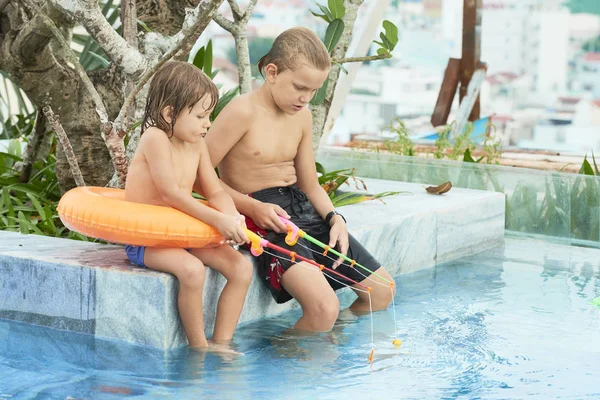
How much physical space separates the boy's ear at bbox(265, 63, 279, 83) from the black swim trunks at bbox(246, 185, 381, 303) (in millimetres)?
456

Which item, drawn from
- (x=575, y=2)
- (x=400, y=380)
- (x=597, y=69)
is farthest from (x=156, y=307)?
(x=597, y=69)

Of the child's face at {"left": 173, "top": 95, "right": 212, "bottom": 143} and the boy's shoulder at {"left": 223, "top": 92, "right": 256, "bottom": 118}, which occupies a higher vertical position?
the boy's shoulder at {"left": 223, "top": 92, "right": 256, "bottom": 118}

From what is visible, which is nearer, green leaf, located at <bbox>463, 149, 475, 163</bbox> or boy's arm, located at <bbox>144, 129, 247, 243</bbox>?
boy's arm, located at <bbox>144, 129, 247, 243</bbox>

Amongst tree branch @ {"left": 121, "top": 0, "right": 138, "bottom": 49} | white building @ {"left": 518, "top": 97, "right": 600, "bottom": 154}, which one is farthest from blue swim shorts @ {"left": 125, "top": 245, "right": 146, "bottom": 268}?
white building @ {"left": 518, "top": 97, "right": 600, "bottom": 154}

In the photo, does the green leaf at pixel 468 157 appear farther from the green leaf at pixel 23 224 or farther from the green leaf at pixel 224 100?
the green leaf at pixel 23 224

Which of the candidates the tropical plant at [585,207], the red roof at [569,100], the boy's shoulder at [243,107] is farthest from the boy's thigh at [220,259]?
the red roof at [569,100]

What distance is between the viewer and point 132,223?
3.26m

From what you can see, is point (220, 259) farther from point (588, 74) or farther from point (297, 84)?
point (588, 74)

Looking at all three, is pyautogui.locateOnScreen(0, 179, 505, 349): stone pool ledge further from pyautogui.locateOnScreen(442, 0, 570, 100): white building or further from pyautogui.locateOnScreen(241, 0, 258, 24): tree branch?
pyautogui.locateOnScreen(442, 0, 570, 100): white building

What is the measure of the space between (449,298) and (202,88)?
1.62 metres

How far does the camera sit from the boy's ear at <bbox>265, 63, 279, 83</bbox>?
3.68 meters

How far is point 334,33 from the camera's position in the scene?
4.54 m

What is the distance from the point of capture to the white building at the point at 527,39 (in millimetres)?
29859

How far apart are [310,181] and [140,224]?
0.97 m
